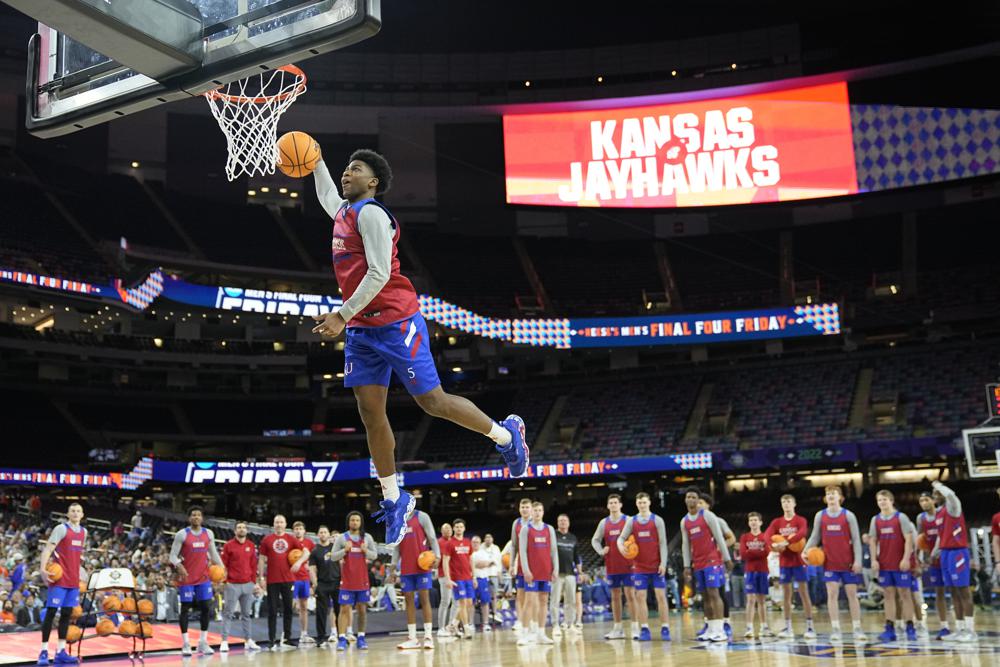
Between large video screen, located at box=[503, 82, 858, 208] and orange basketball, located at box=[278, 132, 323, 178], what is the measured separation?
28.8 meters

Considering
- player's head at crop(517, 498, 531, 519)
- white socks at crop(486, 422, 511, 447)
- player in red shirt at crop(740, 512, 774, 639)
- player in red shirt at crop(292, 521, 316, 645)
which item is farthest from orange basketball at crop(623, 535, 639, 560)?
white socks at crop(486, 422, 511, 447)

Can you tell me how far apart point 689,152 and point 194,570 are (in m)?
25.4

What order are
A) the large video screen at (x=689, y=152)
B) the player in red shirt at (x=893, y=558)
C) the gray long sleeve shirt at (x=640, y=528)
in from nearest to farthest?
1. the player in red shirt at (x=893, y=558)
2. the gray long sleeve shirt at (x=640, y=528)
3. the large video screen at (x=689, y=152)

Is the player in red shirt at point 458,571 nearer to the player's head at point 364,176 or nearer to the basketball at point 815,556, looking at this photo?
the basketball at point 815,556

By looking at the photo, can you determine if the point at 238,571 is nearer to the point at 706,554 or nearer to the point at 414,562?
the point at 414,562

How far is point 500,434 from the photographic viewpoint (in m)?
5.65

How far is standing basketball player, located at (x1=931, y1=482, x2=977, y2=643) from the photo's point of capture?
39.8 ft

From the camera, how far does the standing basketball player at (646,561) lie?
1366 centimetres

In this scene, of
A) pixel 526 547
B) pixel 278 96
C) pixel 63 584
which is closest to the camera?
pixel 278 96

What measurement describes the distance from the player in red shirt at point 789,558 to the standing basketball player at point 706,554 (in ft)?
2.59

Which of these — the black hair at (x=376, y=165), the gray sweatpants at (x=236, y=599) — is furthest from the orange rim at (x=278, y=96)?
the gray sweatpants at (x=236, y=599)

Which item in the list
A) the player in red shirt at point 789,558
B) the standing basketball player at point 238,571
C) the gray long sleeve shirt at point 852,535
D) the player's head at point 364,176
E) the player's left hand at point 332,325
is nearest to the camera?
the player's left hand at point 332,325

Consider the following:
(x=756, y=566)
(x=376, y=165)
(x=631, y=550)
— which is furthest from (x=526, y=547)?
(x=376, y=165)

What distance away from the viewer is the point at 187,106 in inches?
1358
